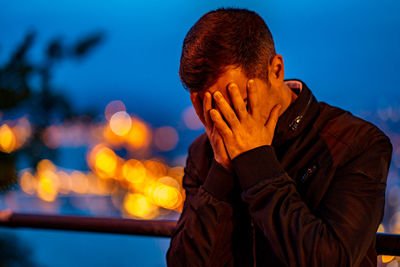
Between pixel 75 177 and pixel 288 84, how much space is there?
38.0 m

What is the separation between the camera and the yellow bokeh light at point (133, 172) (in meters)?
29.4

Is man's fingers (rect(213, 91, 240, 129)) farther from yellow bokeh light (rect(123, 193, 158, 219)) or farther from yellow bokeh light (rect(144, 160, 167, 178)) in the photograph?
yellow bokeh light (rect(144, 160, 167, 178))

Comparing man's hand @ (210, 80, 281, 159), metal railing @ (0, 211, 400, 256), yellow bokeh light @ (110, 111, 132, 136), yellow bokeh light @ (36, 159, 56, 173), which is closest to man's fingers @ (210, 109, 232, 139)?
man's hand @ (210, 80, 281, 159)

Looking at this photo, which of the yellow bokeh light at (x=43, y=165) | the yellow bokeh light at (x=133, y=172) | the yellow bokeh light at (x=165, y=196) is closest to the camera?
the yellow bokeh light at (x=43, y=165)

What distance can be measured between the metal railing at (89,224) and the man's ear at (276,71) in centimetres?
69

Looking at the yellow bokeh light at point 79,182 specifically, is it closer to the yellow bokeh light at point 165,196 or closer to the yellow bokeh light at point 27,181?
the yellow bokeh light at point 165,196

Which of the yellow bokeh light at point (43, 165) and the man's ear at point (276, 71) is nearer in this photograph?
the man's ear at point (276, 71)

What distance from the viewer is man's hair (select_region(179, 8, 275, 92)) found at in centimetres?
101

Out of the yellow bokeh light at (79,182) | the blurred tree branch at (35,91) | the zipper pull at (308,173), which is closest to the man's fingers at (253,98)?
the zipper pull at (308,173)

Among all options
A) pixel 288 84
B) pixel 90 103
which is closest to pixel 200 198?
pixel 288 84

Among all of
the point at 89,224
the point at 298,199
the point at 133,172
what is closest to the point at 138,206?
the point at 133,172

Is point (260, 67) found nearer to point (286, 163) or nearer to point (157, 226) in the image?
point (286, 163)

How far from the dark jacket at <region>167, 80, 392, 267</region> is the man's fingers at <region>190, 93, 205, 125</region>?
0.50 feet

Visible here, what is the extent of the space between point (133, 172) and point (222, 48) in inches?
1244
